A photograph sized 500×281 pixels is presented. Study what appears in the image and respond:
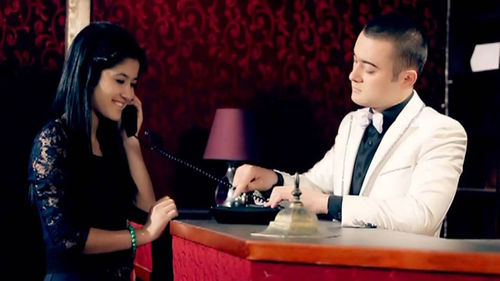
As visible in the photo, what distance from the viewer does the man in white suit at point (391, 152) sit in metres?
2.71

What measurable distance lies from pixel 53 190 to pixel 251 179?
2.80 ft

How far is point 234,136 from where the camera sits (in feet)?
14.1

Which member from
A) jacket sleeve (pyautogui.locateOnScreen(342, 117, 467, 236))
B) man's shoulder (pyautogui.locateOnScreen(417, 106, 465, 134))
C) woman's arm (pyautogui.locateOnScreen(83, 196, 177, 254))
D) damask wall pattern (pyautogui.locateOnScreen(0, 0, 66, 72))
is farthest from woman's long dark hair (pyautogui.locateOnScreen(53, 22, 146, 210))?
damask wall pattern (pyautogui.locateOnScreen(0, 0, 66, 72))

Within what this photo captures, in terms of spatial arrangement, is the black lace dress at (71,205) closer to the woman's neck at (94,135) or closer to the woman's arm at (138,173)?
the woman's neck at (94,135)

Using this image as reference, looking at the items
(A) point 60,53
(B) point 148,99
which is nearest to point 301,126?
(B) point 148,99

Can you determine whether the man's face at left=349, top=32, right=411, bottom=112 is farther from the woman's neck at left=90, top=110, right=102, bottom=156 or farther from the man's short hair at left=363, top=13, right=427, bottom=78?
the woman's neck at left=90, top=110, right=102, bottom=156

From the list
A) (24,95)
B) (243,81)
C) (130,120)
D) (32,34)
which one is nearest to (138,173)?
(130,120)

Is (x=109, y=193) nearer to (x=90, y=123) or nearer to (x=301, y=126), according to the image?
(x=90, y=123)

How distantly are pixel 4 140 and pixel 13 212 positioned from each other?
1.32 ft

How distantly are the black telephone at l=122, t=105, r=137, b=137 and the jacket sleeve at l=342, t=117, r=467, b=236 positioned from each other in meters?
0.89

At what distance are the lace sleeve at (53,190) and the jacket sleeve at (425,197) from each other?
91 centimetres

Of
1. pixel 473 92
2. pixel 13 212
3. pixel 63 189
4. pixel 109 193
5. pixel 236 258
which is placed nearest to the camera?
pixel 236 258

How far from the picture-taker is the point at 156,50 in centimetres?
470

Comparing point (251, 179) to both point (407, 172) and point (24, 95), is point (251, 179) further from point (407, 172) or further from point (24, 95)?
point (24, 95)
